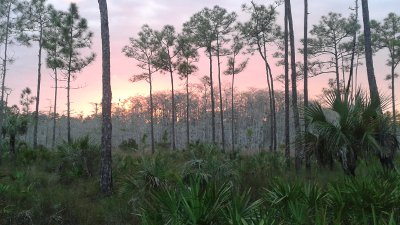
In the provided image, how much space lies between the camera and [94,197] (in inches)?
523

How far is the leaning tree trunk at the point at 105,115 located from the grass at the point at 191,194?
0.50m

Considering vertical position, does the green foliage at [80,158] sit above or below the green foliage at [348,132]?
below

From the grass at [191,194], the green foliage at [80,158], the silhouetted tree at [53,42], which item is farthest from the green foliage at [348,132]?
the silhouetted tree at [53,42]

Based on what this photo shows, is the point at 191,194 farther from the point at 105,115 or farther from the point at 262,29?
the point at 262,29

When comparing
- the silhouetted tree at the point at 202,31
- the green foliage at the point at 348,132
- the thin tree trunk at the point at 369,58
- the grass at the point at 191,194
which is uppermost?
the silhouetted tree at the point at 202,31

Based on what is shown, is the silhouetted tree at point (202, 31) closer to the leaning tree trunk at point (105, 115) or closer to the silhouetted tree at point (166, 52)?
the silhouetted tree at point (166, 52)

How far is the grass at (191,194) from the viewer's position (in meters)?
5.15

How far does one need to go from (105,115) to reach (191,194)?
9.68 metres

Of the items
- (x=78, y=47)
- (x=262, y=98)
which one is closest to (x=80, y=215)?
(x=78, y=47)

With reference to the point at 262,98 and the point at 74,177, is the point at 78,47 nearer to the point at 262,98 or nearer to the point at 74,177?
the point at 74,177

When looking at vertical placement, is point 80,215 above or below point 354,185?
below

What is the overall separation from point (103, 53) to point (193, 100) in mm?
90618

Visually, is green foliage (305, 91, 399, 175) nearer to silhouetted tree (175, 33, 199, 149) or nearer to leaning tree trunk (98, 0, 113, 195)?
leaning tree trunk (98, 0, 113, 195)

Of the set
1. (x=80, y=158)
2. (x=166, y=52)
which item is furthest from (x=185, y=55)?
(x=80, y=158)
